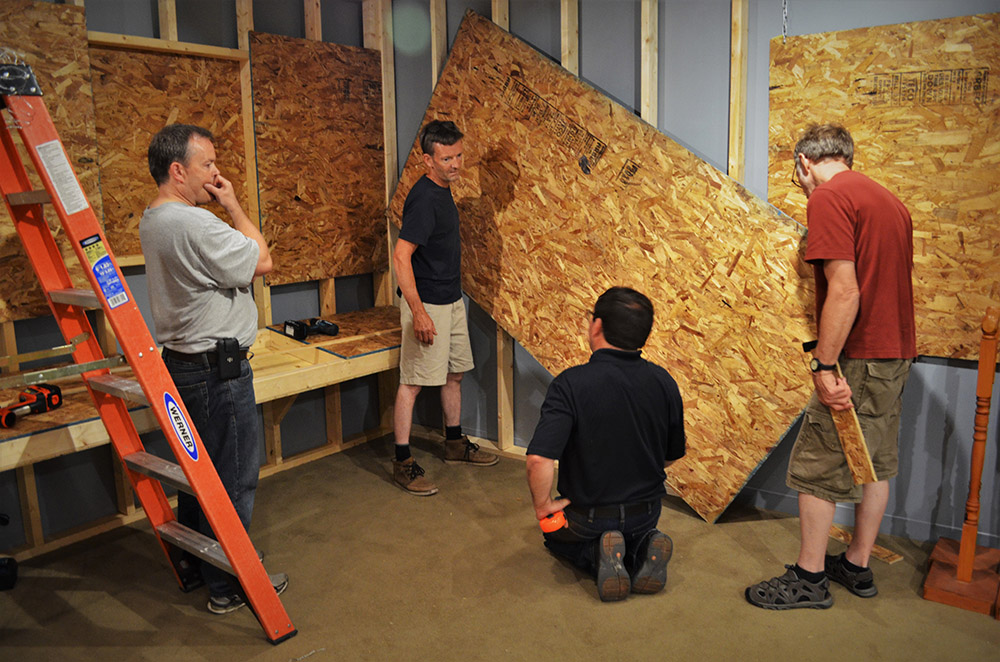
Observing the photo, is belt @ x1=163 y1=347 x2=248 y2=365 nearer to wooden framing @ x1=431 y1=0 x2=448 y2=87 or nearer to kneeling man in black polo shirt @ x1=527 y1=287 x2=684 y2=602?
kneeling man in black polo shirt @ x1=527 y1=287 x2=684 y2=602

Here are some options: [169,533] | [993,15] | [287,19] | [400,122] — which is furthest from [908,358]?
[287,19]

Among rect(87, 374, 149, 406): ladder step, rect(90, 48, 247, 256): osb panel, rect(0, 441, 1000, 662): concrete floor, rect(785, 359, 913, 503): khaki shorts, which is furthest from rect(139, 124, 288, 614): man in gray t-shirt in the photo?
rect(785, 359, 913, 503): khaki shorts

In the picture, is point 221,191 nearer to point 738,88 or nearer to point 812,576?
point 738,88

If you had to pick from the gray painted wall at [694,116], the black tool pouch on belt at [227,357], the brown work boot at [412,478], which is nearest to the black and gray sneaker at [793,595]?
the gray painted wall at [694,116]

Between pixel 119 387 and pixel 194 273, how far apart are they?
1.58 feet

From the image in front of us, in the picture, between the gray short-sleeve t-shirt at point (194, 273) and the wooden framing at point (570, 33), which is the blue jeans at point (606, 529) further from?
the wooden framing at point (570, 33)

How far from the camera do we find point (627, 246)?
12.0 feet

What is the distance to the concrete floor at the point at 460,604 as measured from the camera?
8.60 ft

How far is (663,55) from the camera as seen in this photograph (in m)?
3.65

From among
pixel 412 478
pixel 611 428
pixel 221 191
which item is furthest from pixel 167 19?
pixel 611 428

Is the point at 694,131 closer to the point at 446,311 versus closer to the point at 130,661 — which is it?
the point at 446,311

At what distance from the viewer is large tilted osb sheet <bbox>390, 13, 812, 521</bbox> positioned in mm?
3291

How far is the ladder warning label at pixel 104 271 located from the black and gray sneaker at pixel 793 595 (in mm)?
2426

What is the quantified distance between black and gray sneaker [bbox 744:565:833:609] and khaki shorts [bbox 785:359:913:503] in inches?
13.2
